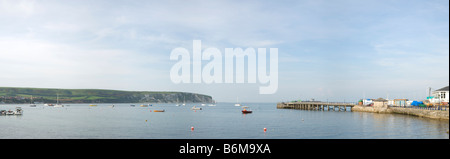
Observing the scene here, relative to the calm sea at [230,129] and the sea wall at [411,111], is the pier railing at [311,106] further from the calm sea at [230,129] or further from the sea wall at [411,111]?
the calm sea at [230,129]

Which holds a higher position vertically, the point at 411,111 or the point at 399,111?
the point at 411,111

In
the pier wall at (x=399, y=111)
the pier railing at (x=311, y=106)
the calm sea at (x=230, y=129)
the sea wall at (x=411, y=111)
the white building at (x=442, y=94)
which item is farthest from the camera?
the pier railing at (x=311, y=106)

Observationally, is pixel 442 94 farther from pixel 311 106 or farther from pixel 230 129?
pixel 230 129

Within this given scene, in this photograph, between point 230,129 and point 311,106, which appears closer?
point 230,129

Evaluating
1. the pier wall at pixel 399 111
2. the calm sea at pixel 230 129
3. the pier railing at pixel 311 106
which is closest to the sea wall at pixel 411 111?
the pier wall at pixel 399 111

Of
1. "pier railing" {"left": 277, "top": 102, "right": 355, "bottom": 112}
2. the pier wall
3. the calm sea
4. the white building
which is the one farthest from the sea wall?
"pier railing" {"left": 277, "top": 102, "right": 355, "bottom": 112}

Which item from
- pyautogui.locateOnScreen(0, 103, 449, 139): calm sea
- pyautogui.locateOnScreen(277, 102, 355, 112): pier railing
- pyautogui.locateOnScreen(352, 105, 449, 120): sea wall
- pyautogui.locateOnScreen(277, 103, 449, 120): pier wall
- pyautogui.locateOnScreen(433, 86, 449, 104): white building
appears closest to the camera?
pyautogui.locateOnScreen(0, 103, 449, 139): calm sea

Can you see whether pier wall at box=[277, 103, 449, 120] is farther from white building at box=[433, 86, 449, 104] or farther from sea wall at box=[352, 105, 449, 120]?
white building at box=[433, 86, 449, 104]

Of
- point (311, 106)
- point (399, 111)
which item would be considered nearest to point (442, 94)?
point (399, 111)

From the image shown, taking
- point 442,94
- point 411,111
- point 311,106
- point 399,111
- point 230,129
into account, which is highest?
point 442,94
